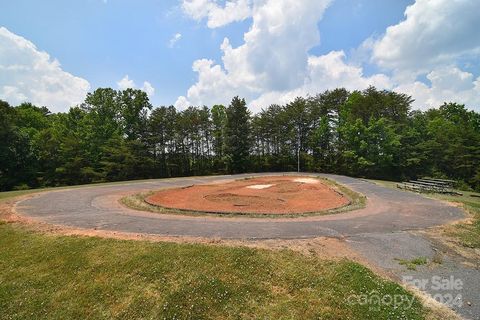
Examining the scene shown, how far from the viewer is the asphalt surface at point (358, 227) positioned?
6.45 metres

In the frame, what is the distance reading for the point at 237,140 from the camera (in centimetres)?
4356

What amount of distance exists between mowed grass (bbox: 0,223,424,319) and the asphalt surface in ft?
3.79

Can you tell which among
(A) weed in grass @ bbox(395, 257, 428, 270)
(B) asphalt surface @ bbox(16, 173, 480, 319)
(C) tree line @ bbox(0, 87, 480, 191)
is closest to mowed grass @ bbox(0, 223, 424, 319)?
(B) asphalt surface @ bbox(16, 173, 480, 319)

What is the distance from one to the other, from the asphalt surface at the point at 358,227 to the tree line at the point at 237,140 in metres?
21.0

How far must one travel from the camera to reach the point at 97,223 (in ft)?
35.1

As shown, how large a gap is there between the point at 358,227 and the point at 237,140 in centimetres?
3416

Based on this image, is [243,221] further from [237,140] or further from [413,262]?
[237,140]

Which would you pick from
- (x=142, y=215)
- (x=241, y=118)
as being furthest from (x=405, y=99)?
(x=142, y=215)

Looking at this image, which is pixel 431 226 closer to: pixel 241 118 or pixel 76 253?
pixel 76 253

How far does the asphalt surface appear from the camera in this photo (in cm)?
645

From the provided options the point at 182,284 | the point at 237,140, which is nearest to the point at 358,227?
the point at 182,284

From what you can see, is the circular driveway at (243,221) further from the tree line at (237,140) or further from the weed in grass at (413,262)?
the tree line at (237,140)

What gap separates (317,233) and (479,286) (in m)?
4.38

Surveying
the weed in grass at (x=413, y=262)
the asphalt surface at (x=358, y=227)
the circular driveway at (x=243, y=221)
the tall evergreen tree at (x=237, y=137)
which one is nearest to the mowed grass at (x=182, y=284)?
the asphalt surface at (x=358, y=227)
